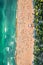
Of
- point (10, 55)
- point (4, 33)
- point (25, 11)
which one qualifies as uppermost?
point (25, 11)

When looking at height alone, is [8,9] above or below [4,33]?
above

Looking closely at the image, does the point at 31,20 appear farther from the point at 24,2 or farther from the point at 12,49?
the point at 12,49

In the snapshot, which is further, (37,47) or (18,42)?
(18,42)

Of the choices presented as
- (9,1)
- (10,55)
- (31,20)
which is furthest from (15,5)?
(10,55)

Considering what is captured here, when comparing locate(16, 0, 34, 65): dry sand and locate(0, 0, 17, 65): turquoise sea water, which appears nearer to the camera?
locate(16, 0, 34, 65): dry sand
